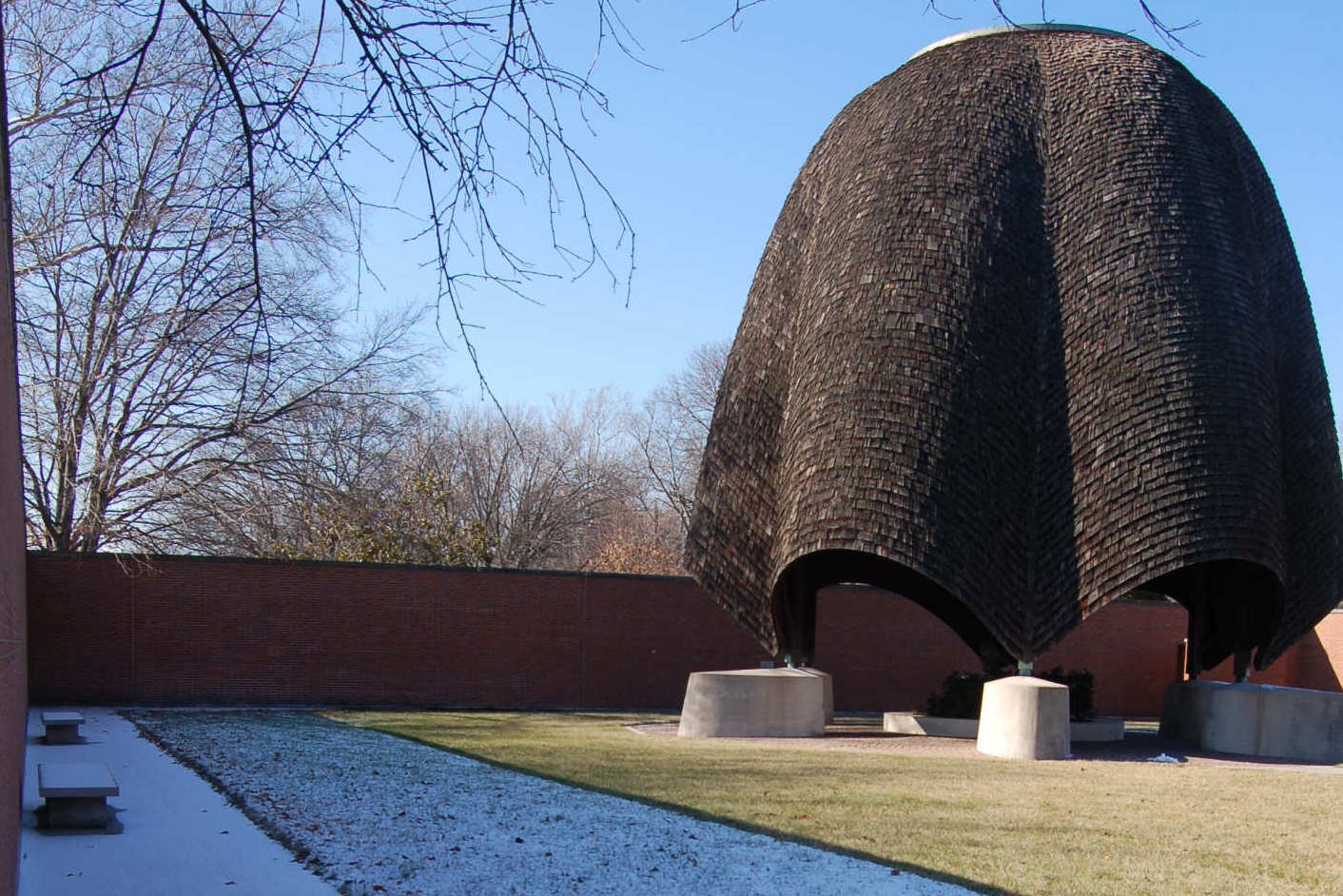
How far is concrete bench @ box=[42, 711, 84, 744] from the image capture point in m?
14.3

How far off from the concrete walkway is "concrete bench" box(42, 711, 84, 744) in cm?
308

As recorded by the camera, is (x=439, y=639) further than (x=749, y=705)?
Yes

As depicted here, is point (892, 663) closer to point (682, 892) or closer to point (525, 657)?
point (525, 657)

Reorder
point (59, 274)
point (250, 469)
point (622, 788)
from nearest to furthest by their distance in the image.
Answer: point (622, 788) → point (59, 274) → point (250, 469)

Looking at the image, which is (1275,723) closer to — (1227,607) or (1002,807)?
(1227,607)

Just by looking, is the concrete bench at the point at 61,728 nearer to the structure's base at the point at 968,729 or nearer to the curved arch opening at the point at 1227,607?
the structure's base at the point at 968,729

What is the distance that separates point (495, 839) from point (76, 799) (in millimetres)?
2905

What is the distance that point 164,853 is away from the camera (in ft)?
26.2

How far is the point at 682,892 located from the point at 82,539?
1879cm

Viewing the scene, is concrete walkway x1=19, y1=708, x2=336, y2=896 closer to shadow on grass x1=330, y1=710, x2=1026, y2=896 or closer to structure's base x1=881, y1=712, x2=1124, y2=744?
shadow on grass x1=330, y1=710, x2=1026, y2=896

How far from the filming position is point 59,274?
20.4 metres

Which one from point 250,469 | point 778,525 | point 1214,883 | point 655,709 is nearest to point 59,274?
point 250,469

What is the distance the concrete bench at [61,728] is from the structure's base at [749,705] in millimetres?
7611

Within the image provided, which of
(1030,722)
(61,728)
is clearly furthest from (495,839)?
(1030,722)
